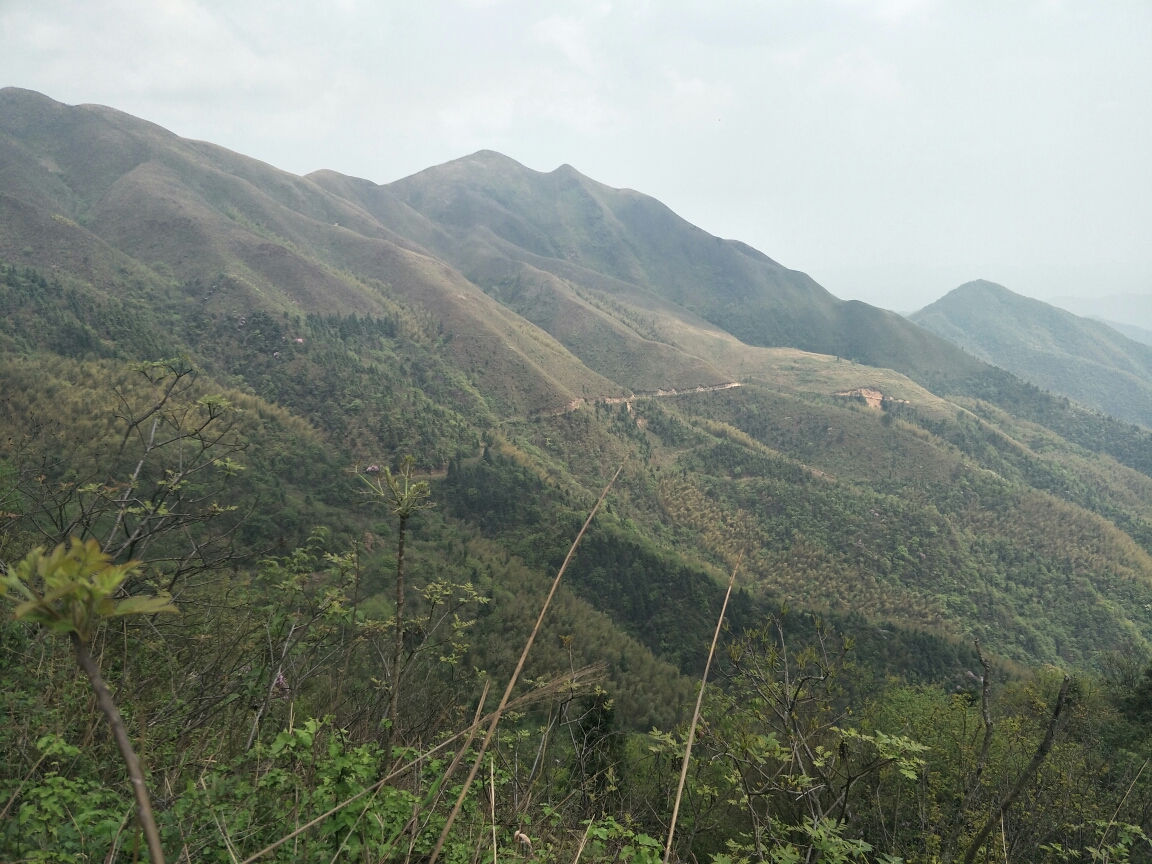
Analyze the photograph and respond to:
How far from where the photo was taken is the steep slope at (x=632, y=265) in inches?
4737

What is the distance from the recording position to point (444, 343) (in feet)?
216

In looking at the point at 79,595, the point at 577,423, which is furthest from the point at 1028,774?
the point at 577,423

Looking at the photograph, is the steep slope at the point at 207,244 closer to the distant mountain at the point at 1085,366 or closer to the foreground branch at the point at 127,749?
the foreground branch at the point at 127,749

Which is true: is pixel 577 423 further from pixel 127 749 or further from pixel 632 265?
pixel 632 265

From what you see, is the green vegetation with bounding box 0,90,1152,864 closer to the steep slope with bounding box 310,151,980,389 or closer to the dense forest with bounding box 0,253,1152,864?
the dense forest with bounding box 0,253,1152,864

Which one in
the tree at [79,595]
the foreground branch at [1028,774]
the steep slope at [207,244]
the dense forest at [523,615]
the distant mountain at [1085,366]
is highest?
the distant mountain at [1085,366]

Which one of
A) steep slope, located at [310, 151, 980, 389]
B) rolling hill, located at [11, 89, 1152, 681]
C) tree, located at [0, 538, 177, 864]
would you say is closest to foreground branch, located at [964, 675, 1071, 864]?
tree, located at [0, 538, 177, 864]

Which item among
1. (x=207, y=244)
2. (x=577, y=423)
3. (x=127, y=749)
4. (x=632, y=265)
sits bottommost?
(x=577, y=423)

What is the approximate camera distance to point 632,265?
170375mm

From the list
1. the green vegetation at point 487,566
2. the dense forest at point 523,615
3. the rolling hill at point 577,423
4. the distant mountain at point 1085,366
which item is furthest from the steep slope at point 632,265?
the distant mountain at point 1085,366

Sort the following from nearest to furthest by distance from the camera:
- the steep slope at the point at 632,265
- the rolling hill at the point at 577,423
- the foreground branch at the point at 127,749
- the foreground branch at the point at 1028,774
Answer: the foreground branch at the point at 127,749 → the foreground branch at the point at 1028,774 → the rolling hill at the point at 577,423 → the steep slope at the point at 632,265

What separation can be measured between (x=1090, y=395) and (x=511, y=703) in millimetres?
214388

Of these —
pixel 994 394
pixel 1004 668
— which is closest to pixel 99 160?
pixel 1004 668

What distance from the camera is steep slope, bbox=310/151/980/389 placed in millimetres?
120312
